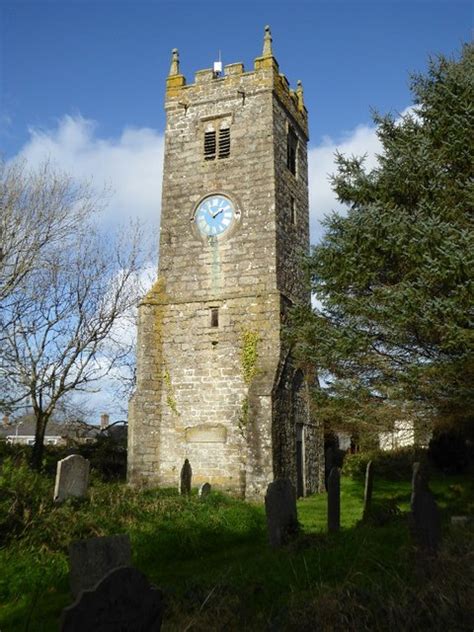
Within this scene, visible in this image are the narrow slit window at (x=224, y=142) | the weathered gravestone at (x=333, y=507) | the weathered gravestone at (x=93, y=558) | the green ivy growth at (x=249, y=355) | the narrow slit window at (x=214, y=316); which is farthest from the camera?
the narrow slit window at (x=224, y=142)

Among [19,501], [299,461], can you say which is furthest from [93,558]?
[299,461]

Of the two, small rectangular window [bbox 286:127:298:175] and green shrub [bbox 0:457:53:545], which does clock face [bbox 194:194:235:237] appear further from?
green shrub [bbox 0:457:53:545]

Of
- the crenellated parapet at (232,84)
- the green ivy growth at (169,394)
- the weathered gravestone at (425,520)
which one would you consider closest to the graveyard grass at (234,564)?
the weathered gravestone at (425,520)

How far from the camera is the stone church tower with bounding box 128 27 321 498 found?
15.8m

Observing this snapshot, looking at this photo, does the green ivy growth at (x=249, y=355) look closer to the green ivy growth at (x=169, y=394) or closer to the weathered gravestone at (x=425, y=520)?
the green ivy growth at (x=169, y=394)

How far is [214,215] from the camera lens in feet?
58.9

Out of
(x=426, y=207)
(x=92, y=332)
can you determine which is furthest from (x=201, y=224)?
(x=426, y=207)

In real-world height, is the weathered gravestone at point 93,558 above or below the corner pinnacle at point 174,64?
below

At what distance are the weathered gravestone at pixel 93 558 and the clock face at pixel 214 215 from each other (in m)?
12.9

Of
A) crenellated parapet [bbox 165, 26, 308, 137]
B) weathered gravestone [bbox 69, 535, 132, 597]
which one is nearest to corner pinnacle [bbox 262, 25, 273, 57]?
crenellated parapet [bbox 165, 26, 308, 137]

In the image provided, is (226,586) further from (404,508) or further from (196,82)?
(196,82)

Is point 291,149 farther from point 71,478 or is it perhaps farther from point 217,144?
point 71,478

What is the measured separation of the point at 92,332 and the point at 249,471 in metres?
9.79

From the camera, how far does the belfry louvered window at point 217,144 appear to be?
1848 centimetres
